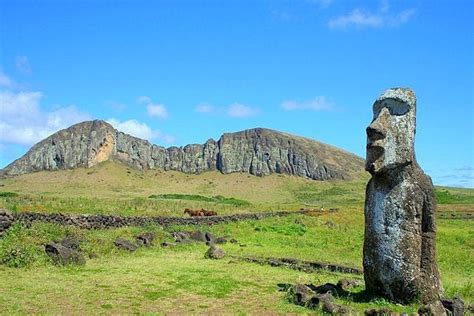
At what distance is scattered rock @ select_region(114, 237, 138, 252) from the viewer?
23.3 meters

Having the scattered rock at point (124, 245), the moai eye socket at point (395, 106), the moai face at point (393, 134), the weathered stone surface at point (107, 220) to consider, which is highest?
the moai eye socket at point (395, 106)

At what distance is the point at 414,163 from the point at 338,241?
21055 mm

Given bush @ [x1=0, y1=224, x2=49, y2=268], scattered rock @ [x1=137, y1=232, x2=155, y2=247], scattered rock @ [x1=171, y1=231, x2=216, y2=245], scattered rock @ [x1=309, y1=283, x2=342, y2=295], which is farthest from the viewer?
Answer: scattered rock @ [x1=171, y1=231, x2=216, y2=245]

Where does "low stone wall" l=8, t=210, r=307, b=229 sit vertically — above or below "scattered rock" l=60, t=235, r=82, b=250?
above

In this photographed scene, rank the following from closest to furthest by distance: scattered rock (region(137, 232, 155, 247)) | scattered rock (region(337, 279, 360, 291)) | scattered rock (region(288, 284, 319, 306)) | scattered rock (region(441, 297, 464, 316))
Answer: scattered rock (region(441, 297, 464, 316)), scattered rock (region(288, 284, 319, 306)), scattered rock (region(337, 279, 360, 291)), scattered rock (region(137, 232, 155, 247))

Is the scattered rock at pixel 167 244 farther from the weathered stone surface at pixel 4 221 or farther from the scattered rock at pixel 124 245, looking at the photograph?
the weathered stone surface at pixel 4 221

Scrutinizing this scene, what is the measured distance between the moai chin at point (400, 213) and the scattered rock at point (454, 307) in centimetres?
66

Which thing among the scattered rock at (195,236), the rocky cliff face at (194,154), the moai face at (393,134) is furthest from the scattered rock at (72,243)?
Result: the rocky cliff face at (194,154)

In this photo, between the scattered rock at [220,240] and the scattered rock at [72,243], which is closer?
the scattered rock at [72,243]

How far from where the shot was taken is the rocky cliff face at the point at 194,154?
156250 mm

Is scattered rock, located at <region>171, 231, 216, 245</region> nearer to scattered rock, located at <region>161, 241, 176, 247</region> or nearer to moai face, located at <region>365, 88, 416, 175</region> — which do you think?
scattered rock, located at <region>161, 241, 176, 247</region>

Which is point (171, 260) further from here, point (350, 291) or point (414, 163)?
point (414, 163)

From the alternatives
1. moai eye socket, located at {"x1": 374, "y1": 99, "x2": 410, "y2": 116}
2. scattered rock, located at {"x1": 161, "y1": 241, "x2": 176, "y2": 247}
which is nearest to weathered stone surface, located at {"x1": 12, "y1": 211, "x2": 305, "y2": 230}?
scattered rock, located at {"x1": 161, "y1": 241, "x2": 176, "y2": 247}

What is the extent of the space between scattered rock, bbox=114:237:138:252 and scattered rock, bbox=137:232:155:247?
4.13 feet
